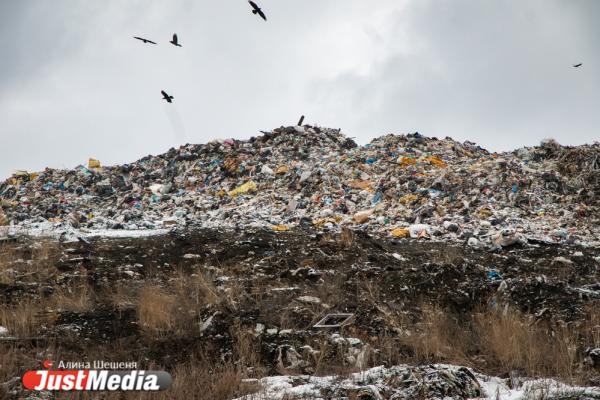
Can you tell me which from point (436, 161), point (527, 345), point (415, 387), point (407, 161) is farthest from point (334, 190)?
point (415, 387)

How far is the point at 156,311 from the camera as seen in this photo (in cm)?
425

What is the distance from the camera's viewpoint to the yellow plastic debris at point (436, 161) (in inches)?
400

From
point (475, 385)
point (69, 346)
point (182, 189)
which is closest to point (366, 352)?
point (475, 385)

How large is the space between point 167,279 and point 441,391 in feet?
11.0

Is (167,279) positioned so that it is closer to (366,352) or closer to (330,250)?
(330,250)

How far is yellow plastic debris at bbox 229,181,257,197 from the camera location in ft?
33.3

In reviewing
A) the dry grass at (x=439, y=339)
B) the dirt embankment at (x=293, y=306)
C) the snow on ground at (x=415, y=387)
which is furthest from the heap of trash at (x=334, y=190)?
the snow on ground at (x=415, y=387)

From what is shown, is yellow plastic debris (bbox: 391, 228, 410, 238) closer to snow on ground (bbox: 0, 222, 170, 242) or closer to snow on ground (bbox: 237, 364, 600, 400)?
snow on ground (bbox: 0, 222, 170, 242)

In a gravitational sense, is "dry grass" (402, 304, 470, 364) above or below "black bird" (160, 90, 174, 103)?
below

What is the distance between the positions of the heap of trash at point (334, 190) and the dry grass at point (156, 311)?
3166 millimetres

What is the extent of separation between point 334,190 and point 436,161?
7.99 feet

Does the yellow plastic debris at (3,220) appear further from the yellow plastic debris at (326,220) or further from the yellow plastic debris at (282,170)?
the yellow plastic debris at (326,220)

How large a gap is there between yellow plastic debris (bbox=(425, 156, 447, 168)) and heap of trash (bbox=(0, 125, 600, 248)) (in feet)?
0.61

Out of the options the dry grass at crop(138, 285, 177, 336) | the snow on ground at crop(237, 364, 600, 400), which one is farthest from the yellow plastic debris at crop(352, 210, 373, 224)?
the snow on ground at crop(237, 364, 600, 400)
